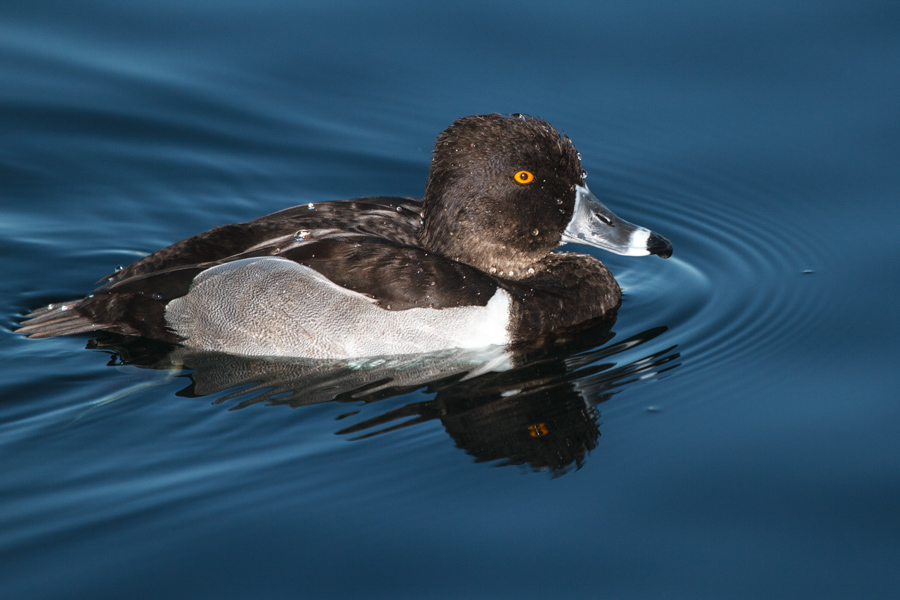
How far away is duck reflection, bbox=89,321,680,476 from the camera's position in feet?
19.2

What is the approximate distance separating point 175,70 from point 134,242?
7.88ft

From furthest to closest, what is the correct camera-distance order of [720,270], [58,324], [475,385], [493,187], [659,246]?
[720,270] → [659,246] → [493,187] → [58,324] → [475,385]

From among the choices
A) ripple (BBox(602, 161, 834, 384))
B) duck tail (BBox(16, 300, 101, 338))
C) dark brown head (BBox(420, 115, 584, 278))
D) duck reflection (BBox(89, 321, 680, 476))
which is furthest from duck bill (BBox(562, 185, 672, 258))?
duck tail (BBox(16, 300, 101, 338))

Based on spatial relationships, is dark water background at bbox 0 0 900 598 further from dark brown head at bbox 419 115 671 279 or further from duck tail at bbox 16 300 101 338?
dark brown head at bbox 419 115 671 279

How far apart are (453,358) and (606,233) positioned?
1.58m

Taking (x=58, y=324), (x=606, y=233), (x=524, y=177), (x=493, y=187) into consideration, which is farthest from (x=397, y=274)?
(x=58, y=324)

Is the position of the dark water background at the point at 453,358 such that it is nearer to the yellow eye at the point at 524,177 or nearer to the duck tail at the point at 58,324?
the duck tail at the point at 58,324

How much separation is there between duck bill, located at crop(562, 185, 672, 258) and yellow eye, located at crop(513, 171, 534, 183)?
1.54 ft

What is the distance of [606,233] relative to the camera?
24.5ft

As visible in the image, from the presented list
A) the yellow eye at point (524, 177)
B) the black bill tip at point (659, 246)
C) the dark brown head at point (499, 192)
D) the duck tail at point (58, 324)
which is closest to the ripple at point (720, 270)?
the black bill tip at point (659, 246)

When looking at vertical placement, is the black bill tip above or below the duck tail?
below

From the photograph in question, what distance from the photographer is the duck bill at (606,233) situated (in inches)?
291

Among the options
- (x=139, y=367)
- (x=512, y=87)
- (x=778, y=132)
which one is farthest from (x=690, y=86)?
(x=139, y=367)

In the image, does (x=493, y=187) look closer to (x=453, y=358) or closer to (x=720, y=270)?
(x=453, y=358)
